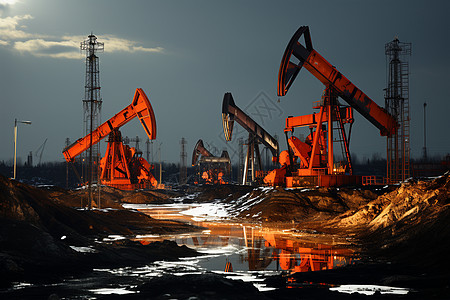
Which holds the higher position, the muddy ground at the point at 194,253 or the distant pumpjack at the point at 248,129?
the distant pumpjack at the point at 248,129

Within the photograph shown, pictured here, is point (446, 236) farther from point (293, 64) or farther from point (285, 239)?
point (293, 64)

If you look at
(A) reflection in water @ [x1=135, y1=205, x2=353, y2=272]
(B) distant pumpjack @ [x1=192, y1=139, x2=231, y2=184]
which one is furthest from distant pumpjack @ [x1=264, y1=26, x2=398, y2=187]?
(B) distant pumpjack @ [x1=192, y1=139, x2=231, y2=184]

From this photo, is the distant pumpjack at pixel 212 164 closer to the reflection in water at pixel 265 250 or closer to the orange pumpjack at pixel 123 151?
the orange pumpjack at pixel 123 151

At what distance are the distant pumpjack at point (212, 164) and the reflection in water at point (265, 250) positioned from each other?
59.9m

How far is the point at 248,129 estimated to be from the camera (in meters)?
50.3

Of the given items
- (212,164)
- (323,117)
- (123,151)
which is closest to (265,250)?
(323,117)

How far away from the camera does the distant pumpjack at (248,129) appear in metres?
47.5

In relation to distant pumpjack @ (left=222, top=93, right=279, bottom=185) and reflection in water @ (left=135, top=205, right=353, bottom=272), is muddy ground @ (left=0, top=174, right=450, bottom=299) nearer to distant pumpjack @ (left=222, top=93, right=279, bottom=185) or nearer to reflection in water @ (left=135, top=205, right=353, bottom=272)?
reflection in water @ (left=135, top=205, right=353, bottom=272)

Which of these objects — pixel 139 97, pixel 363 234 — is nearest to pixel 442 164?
pixel 363 234

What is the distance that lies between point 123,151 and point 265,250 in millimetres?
40502

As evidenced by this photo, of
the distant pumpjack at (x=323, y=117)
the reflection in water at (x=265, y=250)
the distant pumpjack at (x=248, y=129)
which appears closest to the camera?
the reflection in water at (x=265, y=250)

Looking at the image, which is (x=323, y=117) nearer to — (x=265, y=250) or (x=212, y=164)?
(x=265, y=250)

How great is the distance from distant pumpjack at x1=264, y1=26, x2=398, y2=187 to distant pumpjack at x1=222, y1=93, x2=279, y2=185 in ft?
25.7

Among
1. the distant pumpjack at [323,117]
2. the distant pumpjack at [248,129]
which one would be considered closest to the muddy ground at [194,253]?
the distant pumpjack at [323,117]
